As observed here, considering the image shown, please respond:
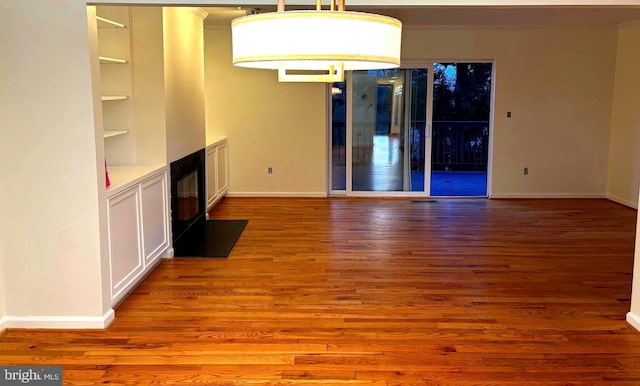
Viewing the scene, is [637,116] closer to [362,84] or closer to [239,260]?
[362,84]

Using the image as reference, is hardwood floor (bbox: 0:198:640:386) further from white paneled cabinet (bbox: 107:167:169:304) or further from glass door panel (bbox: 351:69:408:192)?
glass door panel (bbox: 351:69:408:192)

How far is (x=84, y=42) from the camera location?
10.5ft

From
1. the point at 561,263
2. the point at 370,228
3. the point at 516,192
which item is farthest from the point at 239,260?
the point at 516,192

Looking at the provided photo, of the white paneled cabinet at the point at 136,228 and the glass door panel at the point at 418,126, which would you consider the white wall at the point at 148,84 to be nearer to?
the white paneled cabinet at the point at 136,228

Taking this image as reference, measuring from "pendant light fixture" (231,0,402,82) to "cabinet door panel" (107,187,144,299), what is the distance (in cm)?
244

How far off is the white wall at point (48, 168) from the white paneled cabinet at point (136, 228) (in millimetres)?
230

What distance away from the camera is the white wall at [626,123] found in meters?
7.26

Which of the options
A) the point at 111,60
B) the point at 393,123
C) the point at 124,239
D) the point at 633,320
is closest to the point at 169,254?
the point at 124,239

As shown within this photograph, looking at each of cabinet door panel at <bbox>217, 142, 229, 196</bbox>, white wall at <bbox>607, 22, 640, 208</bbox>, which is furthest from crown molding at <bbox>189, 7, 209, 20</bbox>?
white wall at <bbox>607, 22, 640, 208</bbox>

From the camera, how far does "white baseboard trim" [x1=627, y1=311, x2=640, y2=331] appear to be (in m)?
3.48

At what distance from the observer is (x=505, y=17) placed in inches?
267

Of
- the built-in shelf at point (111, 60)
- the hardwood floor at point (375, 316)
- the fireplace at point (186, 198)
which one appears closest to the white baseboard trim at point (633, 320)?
the hardwood floor at point (375, 316)

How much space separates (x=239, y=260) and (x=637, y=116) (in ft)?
17.9

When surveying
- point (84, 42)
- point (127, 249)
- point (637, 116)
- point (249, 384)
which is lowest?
point (249, 384)
